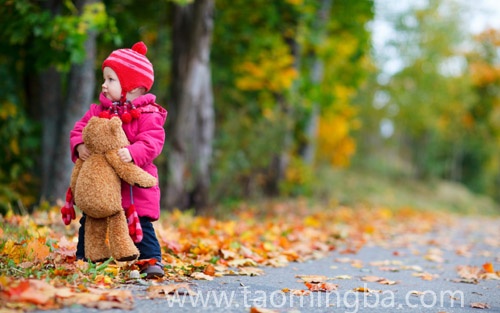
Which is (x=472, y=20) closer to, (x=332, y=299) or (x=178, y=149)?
(x=178, y=149)

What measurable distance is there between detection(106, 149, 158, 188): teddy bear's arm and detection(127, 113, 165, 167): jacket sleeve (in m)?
0.07

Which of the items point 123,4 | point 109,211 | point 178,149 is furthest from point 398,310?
point 123,4

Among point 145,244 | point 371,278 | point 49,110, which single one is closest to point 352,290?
point 371,278

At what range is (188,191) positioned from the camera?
9.39m

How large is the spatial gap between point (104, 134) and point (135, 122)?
0.28m

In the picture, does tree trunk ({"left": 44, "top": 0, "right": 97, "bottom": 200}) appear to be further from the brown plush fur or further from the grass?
the grass

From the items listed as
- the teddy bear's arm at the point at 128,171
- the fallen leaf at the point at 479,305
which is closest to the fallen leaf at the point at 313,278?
the fallen leaf at the point at 479,305

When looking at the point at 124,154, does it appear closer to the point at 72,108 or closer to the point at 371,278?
the point at 371,278

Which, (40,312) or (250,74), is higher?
(250,74)

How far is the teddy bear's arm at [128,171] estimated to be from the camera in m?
3.37

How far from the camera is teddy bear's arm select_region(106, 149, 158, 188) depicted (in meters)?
3.37

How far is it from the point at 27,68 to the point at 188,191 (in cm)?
370

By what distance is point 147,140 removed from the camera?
137 inches

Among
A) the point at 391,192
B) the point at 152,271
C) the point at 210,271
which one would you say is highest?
the point at 152,271
